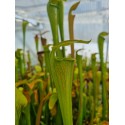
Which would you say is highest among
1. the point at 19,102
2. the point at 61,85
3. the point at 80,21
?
the point at 80,21

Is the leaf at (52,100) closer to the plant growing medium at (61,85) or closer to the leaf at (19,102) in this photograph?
the plant growing medium at (61,85)

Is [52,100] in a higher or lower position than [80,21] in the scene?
lower

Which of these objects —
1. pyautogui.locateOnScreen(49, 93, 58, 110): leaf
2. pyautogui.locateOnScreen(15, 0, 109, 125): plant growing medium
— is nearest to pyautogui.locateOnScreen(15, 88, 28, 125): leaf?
pyautogui.locateOnScreen(15, 0, 109, 125): plant growing medium

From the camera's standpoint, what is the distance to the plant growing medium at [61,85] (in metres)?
1.76

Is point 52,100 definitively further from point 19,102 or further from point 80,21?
point 80,21

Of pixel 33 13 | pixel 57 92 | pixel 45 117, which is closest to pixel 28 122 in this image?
pixel 45 117

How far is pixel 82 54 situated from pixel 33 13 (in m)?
0.36

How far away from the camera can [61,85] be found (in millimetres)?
1768

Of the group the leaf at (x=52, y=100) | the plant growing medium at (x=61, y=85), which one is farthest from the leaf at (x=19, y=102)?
the leaf at (x=52, y=100)

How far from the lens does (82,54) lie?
1774 millimetres

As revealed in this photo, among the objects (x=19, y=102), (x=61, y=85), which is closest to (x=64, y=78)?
(x=61, y=85)

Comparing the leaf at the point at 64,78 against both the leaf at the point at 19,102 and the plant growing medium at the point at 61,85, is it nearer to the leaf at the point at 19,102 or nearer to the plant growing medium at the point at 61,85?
the plant growing medium at the point at 61,85

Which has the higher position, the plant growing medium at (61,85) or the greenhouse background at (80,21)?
the greenhouse background at (80,21)
